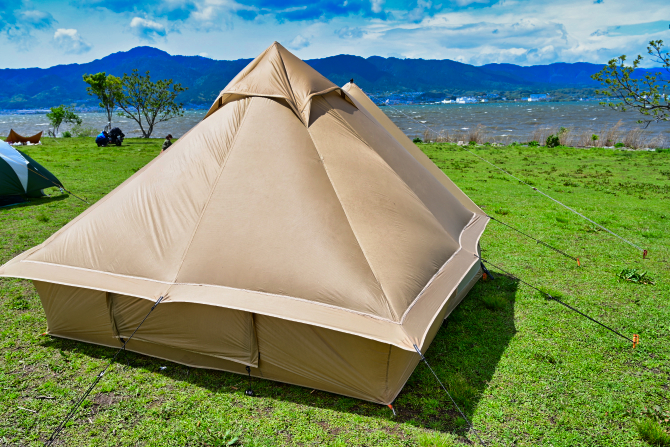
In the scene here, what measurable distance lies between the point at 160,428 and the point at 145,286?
1.42 meters

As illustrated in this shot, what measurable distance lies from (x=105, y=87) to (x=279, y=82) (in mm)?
33911

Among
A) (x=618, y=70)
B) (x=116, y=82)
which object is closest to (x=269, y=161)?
(x=618, y=70)

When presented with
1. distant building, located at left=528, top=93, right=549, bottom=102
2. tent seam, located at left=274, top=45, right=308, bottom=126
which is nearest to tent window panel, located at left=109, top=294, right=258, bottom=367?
tent seam, located at left=274, top=45, right=308, bottom=126

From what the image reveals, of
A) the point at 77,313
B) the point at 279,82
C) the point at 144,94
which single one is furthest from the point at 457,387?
the point at 144,94

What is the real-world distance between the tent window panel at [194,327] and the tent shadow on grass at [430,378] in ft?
0.99

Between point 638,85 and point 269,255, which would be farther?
point 638,85

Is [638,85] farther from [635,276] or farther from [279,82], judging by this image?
[279,82]

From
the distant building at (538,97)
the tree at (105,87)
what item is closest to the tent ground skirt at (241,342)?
the tree at (105,87)

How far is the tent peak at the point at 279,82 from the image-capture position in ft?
17.5

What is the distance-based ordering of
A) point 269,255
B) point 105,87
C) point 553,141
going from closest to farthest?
point 269,255 < point 553,141 < point 105,87

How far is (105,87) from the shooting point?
3275 cm

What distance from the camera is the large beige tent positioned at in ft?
13.3

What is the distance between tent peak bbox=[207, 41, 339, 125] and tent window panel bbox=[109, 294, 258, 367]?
2591 millimetres

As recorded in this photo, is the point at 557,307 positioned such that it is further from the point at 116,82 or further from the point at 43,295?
the point at 116,82
